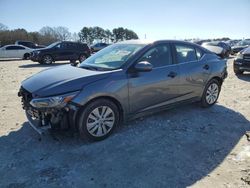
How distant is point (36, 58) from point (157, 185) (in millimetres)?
15810

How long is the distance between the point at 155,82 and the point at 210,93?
193 cm

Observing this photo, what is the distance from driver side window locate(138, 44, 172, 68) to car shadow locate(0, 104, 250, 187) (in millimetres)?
1156

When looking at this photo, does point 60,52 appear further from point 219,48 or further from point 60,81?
point 60,81

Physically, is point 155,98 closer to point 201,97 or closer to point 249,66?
point 201,97

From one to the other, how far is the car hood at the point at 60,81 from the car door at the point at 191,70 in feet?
5.71

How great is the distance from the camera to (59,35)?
202ft

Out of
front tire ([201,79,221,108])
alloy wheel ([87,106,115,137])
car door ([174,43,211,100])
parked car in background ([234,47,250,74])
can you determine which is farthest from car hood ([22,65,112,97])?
parked car in background ([234,47,250,74])

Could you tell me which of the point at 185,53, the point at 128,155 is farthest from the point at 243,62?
the point at 128,155

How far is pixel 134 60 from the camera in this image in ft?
15.3

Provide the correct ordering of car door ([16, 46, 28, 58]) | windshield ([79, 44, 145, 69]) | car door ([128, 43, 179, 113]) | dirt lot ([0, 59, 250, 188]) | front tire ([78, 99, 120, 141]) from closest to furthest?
1. dirt lot ([0, 59, 250, 188])
2. front tire ([78, 99, 120, 141])
3. car door ([128, 43, 179, 113])
4. windshield ([79, 44, 145, 69])
5. car door ([16, 46, 28, 58])

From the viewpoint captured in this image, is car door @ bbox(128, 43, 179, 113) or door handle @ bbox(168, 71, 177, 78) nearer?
car door @ bbox(128, 43, 179, 113)

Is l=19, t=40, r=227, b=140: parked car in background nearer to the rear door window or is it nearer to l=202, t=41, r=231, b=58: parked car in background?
the rear door window

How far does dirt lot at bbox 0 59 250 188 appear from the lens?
3371 millimetres

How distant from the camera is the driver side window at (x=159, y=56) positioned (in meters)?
4.89
